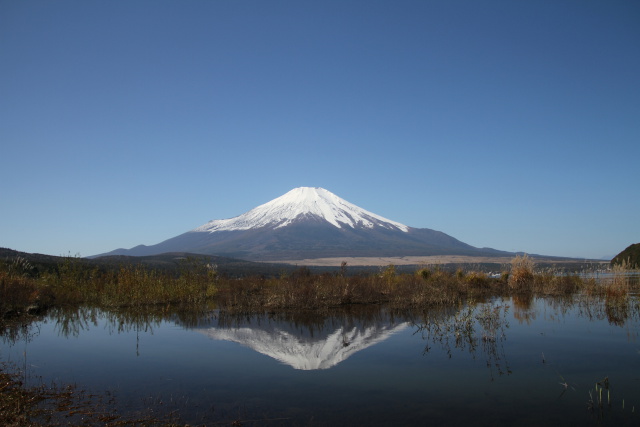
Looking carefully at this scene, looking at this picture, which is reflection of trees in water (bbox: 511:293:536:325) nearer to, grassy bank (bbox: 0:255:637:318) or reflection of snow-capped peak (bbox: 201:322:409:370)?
grassy bank (bbox: 0:255:637:318)

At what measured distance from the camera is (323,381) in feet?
22.9

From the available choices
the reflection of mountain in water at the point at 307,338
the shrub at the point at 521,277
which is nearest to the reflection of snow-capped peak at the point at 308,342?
the reflection of mountain in water at the point at 307,338

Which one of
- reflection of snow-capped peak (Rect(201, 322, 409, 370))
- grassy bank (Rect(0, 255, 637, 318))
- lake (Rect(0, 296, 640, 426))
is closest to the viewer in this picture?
lake (Rect(0, 296, 640, 426))

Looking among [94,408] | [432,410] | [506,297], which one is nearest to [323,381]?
[432,410]

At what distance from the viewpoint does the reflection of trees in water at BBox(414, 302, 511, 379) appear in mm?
8391

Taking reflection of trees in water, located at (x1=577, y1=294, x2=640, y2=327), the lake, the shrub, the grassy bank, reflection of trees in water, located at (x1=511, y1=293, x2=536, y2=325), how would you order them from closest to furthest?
1. the lake
2. reflection of trees in water, located at (x1=577, y1=294, x2=640, y2=327)
3. reflection of trees in water, located at (x1=511, y1=293, x2=536, y2=325)
4. the grassy bank
5. the shrub

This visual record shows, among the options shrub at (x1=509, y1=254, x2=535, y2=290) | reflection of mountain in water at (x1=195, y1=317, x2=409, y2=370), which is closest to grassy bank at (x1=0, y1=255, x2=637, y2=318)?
shrub at (x1=509, y1=254, x2=535, y2=290)

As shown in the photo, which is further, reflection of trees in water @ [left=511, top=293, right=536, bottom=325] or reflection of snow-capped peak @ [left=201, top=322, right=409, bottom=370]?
reflection of trees in water @ [left=511, top=293, right=536, bottom=325]

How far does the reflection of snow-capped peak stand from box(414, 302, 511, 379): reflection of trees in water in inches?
36.5

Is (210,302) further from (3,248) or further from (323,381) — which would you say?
(3,248)

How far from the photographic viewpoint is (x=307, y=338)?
1022 centimetres

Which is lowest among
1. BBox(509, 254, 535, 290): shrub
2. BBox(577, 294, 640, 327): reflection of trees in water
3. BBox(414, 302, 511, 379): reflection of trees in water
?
BBox(414, 302, 511, 379): reflection of trees in water

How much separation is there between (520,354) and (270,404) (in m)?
5.07

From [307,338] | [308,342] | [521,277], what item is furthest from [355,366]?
[521,277]
